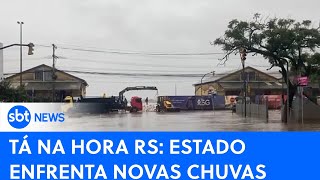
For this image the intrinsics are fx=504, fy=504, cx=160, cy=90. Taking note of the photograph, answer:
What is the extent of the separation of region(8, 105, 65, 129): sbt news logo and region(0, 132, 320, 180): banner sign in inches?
10.9

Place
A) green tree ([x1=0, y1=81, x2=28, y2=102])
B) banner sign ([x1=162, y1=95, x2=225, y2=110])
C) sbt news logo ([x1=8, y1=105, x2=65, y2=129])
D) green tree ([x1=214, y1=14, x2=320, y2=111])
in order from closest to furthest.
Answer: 1. sbt news logo ([x1=8, y1=105, x2=65, y2=129])
2. green tree ([x1=214, y1=14, x2=320, y2=111])
3. green tree ([x1=0, y1=81, x2=28, y2=102])
4. banner sign ([x1=162, y1=95, x2=225, y2=110])

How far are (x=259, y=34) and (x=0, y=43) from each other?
2242 centimetres

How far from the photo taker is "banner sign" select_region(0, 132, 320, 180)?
4086 mm

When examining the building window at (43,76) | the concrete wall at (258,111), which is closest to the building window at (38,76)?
the building window at (43,76)

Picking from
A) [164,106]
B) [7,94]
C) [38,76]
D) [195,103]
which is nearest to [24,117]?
[7,94]

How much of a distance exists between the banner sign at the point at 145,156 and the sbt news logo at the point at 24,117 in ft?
0.91

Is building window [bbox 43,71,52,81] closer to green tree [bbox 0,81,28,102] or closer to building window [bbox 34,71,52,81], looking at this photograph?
building window [bbox 34,71,52,81]

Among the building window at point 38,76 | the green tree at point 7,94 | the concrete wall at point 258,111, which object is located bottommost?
the concrete wall at point 258,111

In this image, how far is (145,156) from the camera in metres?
4.11

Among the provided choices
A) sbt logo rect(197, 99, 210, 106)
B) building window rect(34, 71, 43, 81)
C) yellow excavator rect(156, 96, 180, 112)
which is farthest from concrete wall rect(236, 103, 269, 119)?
building window rect(34, 71, 43, 81)

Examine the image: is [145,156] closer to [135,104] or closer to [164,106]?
[135,104]

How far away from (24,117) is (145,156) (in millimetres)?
1212

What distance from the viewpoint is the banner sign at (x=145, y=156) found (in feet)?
13.4

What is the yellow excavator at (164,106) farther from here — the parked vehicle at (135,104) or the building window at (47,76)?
the building window at (47,76)
